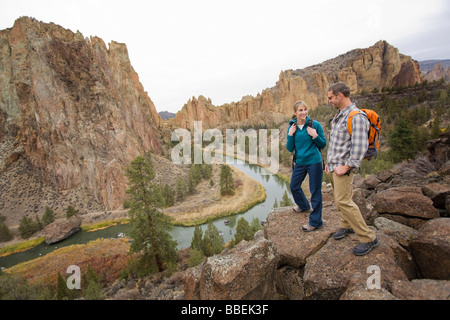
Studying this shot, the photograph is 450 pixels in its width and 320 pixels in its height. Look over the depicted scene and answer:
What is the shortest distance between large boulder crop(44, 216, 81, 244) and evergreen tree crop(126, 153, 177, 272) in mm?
24574

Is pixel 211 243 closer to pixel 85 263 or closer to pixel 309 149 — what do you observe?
pixel 85 263

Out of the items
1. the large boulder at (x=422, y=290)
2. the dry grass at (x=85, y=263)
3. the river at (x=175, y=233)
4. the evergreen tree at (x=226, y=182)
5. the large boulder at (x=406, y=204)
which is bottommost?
the river at (x=175, y=233)

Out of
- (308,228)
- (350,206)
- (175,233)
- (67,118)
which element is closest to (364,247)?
(350,206)

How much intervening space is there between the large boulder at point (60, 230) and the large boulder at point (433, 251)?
3896 cm

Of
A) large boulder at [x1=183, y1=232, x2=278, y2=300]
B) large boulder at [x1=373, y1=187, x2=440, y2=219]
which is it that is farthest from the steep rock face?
large boulder at [x1=373, y1=187, x2=440, y2=219]

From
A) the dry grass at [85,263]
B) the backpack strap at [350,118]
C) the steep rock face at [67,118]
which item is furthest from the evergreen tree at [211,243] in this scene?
the steep rock face at [67,118]

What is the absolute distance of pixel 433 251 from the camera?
3.49 metres

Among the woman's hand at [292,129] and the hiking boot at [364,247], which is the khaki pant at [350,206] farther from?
the woman's hand at [292,129]

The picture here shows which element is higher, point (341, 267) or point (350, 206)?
point (350, 206)

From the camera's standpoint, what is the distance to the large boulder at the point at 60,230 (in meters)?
30.1

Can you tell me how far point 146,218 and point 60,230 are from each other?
26564mm

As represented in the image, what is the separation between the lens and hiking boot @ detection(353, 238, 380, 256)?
11.9ft
